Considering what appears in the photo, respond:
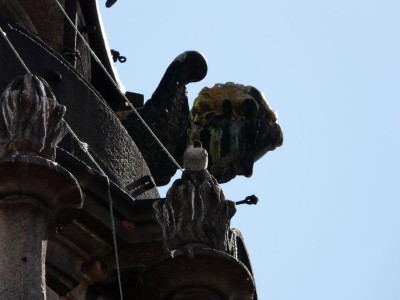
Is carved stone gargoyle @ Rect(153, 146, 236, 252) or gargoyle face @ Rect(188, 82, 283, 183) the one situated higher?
gargoyle face @ Rect(188, 82, 283, 183)

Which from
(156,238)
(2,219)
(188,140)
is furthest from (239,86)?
(2,219)

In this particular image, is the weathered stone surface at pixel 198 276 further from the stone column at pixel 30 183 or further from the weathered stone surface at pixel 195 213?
the stone column at pixel 30 183

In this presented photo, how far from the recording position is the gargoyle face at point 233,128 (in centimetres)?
2042

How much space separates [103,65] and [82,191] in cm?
361

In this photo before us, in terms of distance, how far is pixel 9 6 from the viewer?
20859 mm

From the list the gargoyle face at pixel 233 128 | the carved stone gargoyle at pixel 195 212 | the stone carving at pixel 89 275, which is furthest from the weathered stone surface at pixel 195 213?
the gargoyle face at pixel 233 128

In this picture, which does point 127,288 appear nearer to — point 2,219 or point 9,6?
point 2,219

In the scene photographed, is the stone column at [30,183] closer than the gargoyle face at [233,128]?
Yes

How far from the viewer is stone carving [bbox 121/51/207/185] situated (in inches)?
821

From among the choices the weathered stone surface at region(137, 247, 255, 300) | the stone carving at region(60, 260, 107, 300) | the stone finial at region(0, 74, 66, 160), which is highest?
the stone finial at region(0, 74, 66, 160)

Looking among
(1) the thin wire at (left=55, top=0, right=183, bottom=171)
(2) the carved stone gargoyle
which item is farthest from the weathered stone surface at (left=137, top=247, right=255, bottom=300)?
(1) the thin wire at (left=55, top=0, right=183, bottom=171)

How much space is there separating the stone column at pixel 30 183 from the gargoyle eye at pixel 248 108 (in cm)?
280

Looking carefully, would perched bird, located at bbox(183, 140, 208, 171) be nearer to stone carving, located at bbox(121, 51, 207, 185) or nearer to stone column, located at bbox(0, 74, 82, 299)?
stone column, located at bbox(0, 74, 82, 299)

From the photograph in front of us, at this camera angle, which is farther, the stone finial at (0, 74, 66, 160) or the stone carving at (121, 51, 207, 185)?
the stone carving at (121, 51, 207, 185)
